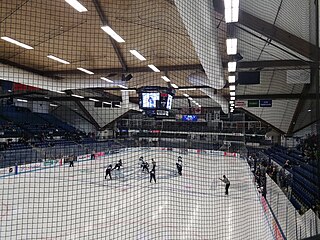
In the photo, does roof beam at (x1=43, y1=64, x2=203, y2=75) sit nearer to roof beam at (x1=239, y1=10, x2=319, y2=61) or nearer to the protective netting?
the protective netting

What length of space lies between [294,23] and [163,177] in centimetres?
783

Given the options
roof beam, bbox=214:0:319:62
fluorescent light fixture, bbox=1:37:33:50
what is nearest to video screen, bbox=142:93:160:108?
roof beam, bbox=214:0:319:62

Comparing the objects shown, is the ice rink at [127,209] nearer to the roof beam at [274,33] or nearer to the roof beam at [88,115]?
the roof beam at [274,33]

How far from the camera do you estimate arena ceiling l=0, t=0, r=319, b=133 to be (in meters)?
4.82

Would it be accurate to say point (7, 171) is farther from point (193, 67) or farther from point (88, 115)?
point (88, 115)

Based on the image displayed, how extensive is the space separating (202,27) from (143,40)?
8.95 feet

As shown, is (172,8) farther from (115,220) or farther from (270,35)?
(115,220)

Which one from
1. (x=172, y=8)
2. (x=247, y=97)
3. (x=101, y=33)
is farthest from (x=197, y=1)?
(x=247, y=97)

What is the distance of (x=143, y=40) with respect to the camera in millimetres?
6828

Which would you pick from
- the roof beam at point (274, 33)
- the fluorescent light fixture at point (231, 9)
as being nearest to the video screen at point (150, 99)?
the roof beam at point (274, 33)

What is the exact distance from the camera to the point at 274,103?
579 inches

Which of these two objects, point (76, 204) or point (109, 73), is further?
point (109, 73)

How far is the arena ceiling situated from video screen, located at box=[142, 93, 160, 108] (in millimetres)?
1235

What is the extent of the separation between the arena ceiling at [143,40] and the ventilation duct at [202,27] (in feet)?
0.18
